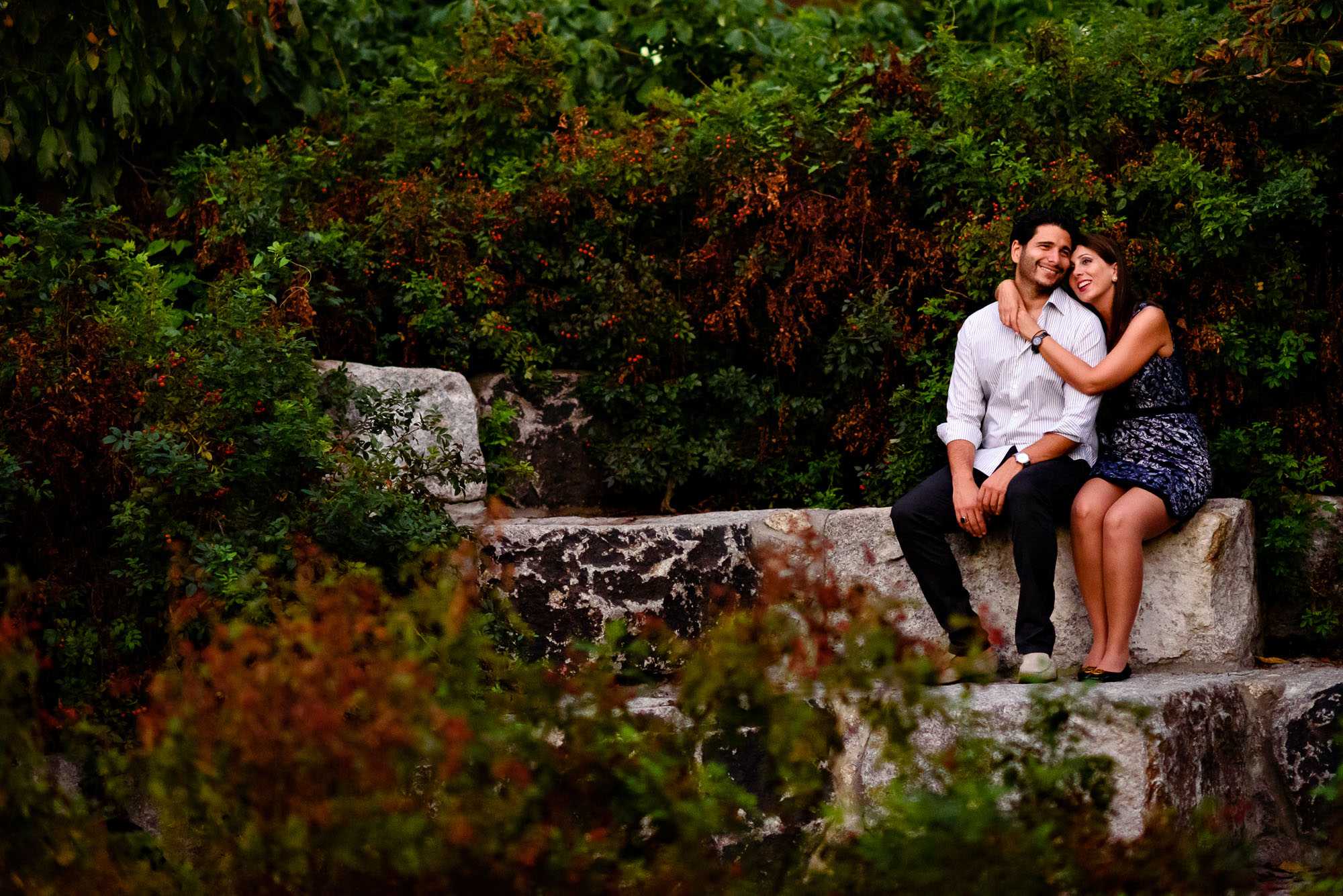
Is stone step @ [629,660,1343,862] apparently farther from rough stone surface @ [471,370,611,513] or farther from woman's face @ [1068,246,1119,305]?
rough stone surface @ [471,370,611,513]

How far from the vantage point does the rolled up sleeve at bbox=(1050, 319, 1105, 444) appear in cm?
395

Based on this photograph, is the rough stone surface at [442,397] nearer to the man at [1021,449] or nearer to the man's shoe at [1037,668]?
the man at [1021,449]

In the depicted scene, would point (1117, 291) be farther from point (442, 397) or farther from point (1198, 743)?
point (442, 397)

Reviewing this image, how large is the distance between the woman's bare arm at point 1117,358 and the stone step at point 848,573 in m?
0.52

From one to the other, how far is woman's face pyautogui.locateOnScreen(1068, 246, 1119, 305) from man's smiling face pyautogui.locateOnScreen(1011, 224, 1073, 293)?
49 mm

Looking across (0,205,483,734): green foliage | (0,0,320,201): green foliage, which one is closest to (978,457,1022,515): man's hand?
(0,205,483,734): green foliage

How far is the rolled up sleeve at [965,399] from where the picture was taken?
13.7 ft

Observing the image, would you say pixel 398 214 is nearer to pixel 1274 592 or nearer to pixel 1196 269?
pixel 1196 269

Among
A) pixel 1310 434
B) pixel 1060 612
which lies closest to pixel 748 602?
pixel 1060 612

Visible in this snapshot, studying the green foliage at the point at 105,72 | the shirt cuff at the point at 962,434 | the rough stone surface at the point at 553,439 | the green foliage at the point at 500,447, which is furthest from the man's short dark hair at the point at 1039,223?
the green foliage at the point at 105,72

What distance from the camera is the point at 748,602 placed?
4156 millimetres

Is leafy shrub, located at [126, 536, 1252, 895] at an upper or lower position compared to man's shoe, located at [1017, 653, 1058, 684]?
upper

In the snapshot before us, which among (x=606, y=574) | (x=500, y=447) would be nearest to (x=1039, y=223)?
(x=606, y=574)

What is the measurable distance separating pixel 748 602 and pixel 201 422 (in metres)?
1.94
